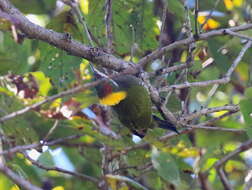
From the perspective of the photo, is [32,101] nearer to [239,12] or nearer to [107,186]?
[107,186]

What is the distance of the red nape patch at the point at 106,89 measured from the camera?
1.47 m

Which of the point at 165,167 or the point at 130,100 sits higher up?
the point at 130,100

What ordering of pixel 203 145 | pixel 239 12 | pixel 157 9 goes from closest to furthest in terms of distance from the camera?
pixel 203 145 < pixel 239 12 < pixel 157 9

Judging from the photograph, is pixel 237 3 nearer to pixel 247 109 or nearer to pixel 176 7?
pixel 176 7

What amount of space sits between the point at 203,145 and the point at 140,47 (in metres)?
0.48

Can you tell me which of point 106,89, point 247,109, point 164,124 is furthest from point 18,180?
point 247,109

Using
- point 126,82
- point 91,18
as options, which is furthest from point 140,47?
point 126,82

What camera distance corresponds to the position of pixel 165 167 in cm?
171

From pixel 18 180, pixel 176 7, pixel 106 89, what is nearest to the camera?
pixel 18 180

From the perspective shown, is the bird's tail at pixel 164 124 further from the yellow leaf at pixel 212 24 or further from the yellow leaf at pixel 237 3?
the yellow leaf at pixel 237 3

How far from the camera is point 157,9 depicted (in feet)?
8.91

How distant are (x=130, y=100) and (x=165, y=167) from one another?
0.27 meters

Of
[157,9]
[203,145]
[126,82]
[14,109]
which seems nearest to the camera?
[126,82]

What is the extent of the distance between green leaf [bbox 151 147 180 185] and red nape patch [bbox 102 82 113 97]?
310 mm
